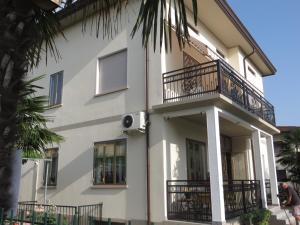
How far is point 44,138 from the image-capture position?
26.5 ft

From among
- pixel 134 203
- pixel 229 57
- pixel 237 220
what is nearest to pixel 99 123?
pixel 134 203

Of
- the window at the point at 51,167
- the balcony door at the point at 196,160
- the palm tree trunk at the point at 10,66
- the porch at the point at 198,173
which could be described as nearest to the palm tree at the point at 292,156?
the porch at the point at 198,173

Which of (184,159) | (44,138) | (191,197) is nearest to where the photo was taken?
(44,138)

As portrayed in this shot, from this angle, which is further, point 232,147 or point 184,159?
point 232,147

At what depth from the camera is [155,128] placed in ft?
37.5

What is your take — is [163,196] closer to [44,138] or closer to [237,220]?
[237,220]

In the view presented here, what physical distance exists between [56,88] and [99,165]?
5017mm

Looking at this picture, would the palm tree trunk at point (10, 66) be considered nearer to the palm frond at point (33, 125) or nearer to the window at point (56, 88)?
the palm frond at point (33, 125)

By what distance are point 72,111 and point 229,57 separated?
9.34 m

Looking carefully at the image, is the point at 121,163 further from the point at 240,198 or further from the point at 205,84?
the point at 240,198

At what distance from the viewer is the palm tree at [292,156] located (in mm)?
22859

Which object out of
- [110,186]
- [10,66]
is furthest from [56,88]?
[10,66]

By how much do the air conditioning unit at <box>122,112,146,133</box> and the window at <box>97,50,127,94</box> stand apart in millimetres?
1602

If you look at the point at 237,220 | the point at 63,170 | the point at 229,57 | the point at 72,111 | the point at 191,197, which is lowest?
the point at 237,220
